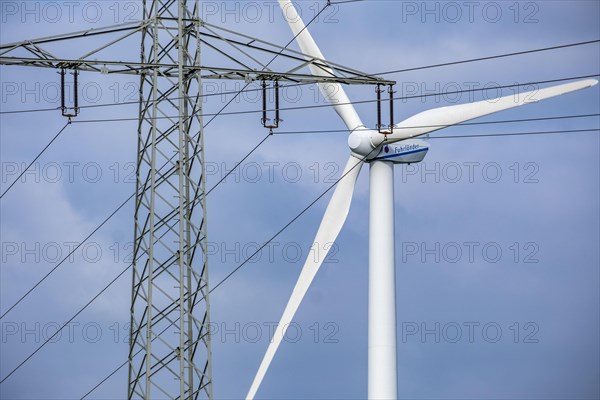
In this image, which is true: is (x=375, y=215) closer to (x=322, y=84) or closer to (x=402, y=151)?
(x=402, y=151)


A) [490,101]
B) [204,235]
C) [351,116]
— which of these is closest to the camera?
[204,235]

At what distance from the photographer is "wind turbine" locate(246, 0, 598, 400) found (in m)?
56.7

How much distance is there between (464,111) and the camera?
181 ft

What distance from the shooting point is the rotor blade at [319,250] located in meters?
56.5

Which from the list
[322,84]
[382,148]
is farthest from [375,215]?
[322,84]

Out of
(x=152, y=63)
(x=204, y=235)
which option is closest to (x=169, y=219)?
(x=204, y=235)

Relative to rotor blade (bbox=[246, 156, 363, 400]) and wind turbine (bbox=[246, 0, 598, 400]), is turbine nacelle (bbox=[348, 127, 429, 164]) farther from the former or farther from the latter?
rotor blade (bbox=[246, 156, 363, 400])

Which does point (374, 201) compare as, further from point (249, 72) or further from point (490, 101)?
point (249, 72)

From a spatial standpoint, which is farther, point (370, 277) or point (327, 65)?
point (370, 277)

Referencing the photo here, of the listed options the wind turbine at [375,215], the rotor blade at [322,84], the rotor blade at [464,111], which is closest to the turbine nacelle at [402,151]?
the wind turbine at [375,215]

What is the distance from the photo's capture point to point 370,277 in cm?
5741

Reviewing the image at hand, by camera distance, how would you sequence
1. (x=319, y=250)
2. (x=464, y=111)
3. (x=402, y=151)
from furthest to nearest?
(x=402, y=151) → (x=319, y=250) → (x=464, y=111)

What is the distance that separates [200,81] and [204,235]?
402cm

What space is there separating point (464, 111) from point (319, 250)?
6309mm
